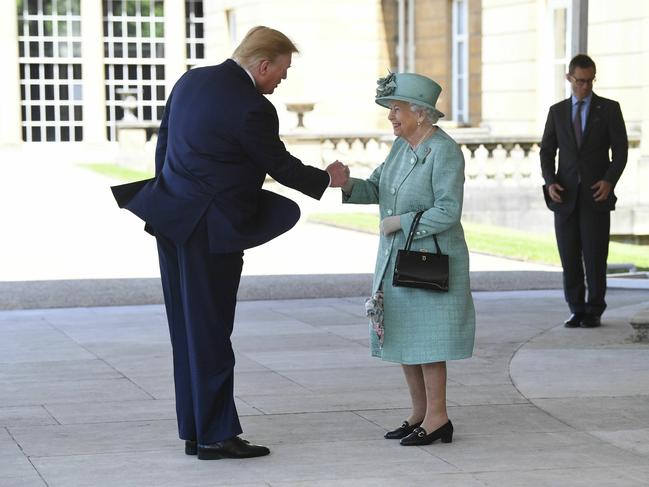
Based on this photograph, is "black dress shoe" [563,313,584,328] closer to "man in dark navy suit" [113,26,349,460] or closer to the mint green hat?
the mint green hat

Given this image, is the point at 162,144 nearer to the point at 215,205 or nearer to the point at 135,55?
the point at 215,205

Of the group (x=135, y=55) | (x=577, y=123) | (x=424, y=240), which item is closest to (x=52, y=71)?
(x=135, y=55)

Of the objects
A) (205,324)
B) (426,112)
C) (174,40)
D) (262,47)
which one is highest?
(174,40)

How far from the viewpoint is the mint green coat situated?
616 cm

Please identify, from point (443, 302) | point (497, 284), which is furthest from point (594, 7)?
point (443, 302)

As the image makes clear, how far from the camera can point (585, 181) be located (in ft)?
31.9

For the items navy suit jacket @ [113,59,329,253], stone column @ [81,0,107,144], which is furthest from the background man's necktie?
stone column @ [81,0,107,144]

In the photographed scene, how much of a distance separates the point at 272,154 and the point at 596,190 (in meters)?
4.37

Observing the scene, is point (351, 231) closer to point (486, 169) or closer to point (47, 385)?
point (486, 169)

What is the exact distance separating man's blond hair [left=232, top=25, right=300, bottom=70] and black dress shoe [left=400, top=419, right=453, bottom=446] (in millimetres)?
1804

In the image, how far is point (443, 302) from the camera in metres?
6.21

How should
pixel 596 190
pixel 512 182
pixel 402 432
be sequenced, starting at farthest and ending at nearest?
pixel 512 182, pixel 596 190, pixel 402 432

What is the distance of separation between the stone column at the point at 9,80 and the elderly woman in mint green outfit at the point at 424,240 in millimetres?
35857

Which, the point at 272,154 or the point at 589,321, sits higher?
the point at 272,154
